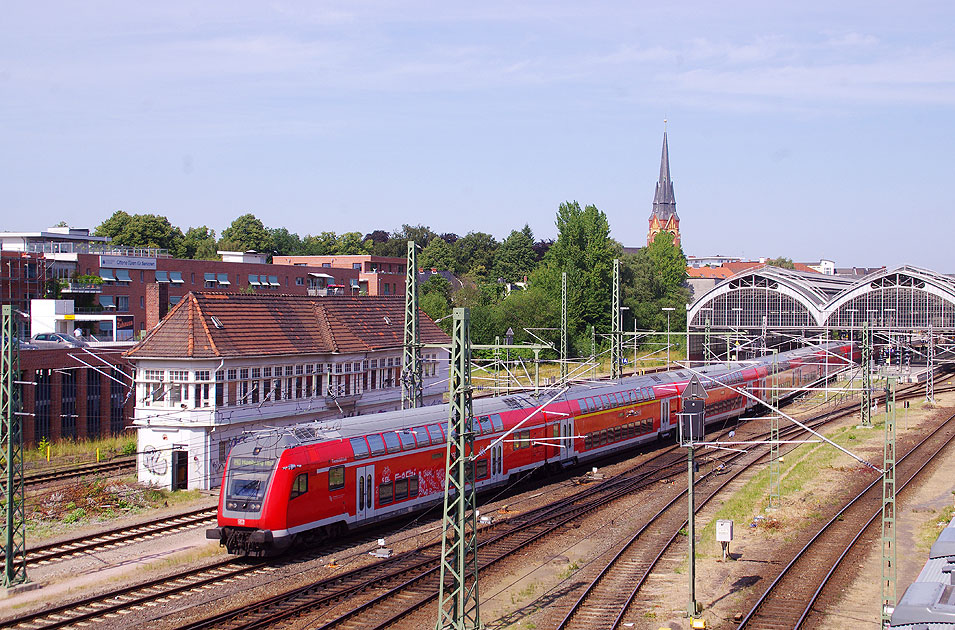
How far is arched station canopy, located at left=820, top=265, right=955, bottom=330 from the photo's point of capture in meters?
69.3

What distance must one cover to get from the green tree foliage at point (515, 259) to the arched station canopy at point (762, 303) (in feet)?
215

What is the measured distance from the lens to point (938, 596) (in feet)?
48.4

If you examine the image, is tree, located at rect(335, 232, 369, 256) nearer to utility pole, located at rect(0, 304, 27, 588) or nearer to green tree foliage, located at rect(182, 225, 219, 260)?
green tree foliage, located at rect(182, 225, 219, 260)

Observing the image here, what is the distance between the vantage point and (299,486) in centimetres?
2386

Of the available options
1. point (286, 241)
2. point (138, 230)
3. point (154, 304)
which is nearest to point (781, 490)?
point (154, 304)

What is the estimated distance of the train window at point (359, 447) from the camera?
25.8m

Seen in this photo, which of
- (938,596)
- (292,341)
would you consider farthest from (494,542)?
(292,341)

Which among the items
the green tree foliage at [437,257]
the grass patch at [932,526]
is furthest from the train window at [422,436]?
the green tree foliage at [437,257]

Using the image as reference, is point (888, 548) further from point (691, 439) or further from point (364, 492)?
point (364, 492)

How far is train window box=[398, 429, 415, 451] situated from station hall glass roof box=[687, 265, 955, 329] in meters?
52.4

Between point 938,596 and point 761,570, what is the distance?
9.08 m

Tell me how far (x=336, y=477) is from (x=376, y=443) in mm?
1885

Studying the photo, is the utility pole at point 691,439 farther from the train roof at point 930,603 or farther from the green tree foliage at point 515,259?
the green tree foliage at point 515,259

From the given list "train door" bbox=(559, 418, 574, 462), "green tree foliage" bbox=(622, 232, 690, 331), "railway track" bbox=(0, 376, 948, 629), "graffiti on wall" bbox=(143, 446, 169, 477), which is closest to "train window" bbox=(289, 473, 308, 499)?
"railway track" bbox=(0, 376, 948, 629)
